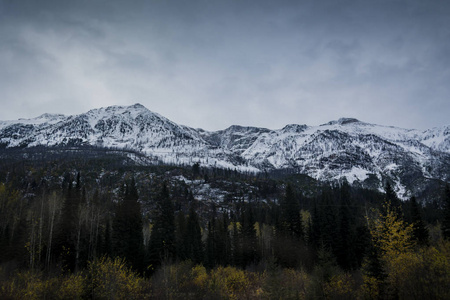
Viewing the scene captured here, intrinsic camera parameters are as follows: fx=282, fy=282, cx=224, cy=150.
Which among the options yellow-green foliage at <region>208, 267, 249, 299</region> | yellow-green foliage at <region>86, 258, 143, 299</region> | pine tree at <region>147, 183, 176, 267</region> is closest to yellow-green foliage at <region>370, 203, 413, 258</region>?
yellow-green foliage at <region>208, 267, 249, 299</region>

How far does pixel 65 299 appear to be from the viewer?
88.1 ft

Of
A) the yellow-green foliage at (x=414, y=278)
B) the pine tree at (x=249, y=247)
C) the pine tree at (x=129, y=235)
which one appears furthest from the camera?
the pine tree at (x=249, y=247)

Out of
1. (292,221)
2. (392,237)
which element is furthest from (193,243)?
(392,237)

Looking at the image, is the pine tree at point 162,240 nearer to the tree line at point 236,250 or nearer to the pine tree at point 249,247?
the tree line at point 236,250

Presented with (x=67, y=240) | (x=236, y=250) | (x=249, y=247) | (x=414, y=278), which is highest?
(x=414, y=278)

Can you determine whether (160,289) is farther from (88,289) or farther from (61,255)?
(61,255)

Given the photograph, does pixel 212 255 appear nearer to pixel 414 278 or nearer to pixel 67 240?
pixel 67 240

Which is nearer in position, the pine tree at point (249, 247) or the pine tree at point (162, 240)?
the pine tree at point (162, 240)

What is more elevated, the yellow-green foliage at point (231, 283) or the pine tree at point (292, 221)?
the pine tree at point (292, 221)

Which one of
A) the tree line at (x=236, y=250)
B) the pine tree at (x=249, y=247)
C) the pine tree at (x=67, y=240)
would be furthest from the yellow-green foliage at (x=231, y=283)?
the pine tree at (x=249, y=247)

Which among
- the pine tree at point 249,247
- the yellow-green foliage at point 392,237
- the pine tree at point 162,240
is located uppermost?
the yellow-green foliage at point 392,237

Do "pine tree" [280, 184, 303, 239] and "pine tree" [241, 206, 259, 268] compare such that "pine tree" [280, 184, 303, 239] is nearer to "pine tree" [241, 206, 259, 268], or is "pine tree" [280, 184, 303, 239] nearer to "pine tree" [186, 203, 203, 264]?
"pine tree" [241, 206, 259, 268]

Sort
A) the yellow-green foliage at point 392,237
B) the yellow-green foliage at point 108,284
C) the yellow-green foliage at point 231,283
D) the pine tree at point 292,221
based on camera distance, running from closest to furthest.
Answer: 1. the yellow-green foliage at point 108,284
2. the yellow-green foliage at point 392,237
3. the yellow-green foliage at point 231,283
4. the pine tree at point 292,221

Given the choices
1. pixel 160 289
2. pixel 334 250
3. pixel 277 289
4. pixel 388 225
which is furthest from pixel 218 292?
pixel 334 250
